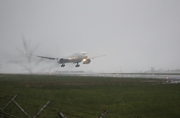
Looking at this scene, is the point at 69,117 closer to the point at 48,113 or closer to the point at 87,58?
the point at 48,113

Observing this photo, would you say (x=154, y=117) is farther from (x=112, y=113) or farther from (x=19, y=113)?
(x=19, y=113)

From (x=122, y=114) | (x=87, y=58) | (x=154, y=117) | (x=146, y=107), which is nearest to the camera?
(x=154, y=117)

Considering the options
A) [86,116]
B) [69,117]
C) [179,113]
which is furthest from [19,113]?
[179,113]

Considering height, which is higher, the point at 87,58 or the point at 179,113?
the point at 179,113

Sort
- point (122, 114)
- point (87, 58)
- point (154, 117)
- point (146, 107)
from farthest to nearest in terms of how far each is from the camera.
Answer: point (87, 58), point (146, 107), point (122, 114), point (154, 117)

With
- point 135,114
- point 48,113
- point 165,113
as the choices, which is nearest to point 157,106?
point 165,113

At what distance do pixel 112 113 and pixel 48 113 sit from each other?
5.14 metres

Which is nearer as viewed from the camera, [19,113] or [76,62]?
[19,113]

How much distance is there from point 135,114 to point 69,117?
5242 mm

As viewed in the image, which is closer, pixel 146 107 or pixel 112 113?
pixel 112 113

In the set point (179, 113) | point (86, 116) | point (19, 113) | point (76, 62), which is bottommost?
point (76, 62)

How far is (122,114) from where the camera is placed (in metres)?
16.3

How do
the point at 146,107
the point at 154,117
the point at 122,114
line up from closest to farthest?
1. the point at 154,117
2. the point at 122,114
3. the point at 146,107

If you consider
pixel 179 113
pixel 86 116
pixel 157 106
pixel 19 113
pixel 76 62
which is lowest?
pixel 76 62
